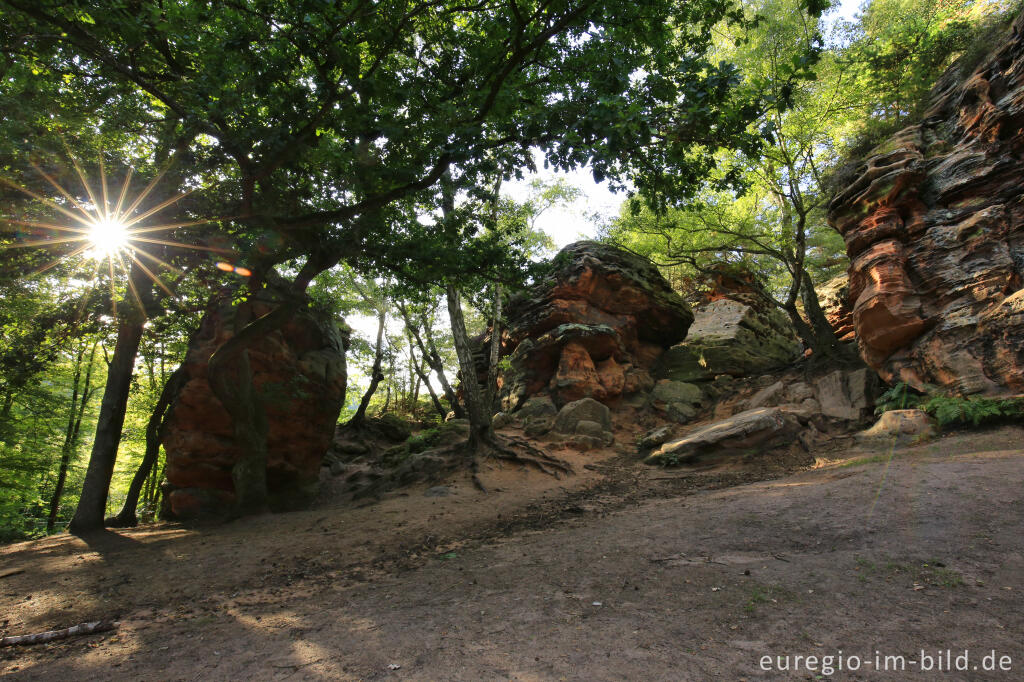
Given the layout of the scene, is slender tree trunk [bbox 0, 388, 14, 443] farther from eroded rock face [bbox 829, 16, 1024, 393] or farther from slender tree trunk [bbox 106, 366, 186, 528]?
eroded rock face [bbox 829, 16, 1024, 393]

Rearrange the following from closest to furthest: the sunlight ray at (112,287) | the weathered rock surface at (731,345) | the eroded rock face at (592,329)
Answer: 1. the sunlight ray at (112,287)
2. the eroded rock face at (592,329)
3. the weathered rock surface at (731,345)

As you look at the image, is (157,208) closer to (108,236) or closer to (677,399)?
(108,236)

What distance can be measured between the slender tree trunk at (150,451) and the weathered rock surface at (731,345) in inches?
708

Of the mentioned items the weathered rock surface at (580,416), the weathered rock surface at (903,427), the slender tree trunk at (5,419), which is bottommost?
the weathered rock surface at (903,427)

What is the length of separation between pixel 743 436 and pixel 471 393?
754cm

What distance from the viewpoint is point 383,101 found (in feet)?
18.7

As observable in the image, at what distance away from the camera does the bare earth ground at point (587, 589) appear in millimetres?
2771

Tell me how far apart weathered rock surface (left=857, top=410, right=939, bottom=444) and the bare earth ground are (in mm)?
1103

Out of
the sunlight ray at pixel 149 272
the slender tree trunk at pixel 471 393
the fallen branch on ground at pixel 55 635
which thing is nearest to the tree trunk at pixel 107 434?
the sunlight ray at pixel 149 272

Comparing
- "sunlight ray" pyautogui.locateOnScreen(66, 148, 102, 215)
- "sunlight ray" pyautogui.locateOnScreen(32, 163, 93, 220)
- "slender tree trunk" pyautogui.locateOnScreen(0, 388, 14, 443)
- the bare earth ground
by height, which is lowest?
the bare earth ground

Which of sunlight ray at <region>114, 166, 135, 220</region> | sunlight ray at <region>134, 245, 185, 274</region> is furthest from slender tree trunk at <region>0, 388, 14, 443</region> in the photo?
sunlight ray at <region>114, 166, 135, 220</region>

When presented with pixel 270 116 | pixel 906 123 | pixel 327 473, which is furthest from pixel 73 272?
pixel 906 123

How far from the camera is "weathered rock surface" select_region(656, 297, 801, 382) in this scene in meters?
18.3

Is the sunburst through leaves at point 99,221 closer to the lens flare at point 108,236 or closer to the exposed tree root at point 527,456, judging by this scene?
the lens flare at point 108,236
